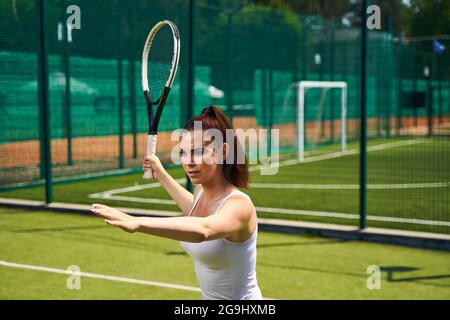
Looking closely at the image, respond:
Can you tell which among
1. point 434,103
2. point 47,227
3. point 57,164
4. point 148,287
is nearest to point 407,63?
point 434,103

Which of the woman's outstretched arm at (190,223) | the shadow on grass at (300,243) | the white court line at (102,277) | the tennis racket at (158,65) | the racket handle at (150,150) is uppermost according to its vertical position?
the tennis racket at (158,65)

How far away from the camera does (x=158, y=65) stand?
493 cm

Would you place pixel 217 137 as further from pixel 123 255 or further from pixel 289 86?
pixel 289 86

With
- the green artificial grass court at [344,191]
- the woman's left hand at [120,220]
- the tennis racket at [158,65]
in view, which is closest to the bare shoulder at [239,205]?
the woman's left hand at [120,220]

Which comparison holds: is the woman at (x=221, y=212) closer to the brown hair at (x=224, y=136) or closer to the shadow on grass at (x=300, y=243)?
the brown hair at (x=224, y=136)

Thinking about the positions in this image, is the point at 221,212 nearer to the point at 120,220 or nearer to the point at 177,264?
the point at 120,220

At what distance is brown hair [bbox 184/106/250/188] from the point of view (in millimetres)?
3283

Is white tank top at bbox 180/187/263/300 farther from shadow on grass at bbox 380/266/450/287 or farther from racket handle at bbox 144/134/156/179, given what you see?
shadow on grass at bbox 380/266/450/287

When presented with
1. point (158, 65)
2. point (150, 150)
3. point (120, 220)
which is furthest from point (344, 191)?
point (120, 220)

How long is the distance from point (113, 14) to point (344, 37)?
975cm

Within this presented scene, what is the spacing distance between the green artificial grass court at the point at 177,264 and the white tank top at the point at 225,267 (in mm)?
3315

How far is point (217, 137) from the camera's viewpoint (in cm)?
325

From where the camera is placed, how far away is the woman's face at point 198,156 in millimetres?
3209

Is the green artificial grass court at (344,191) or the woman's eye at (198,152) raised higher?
the woman's eye at (198,152)
